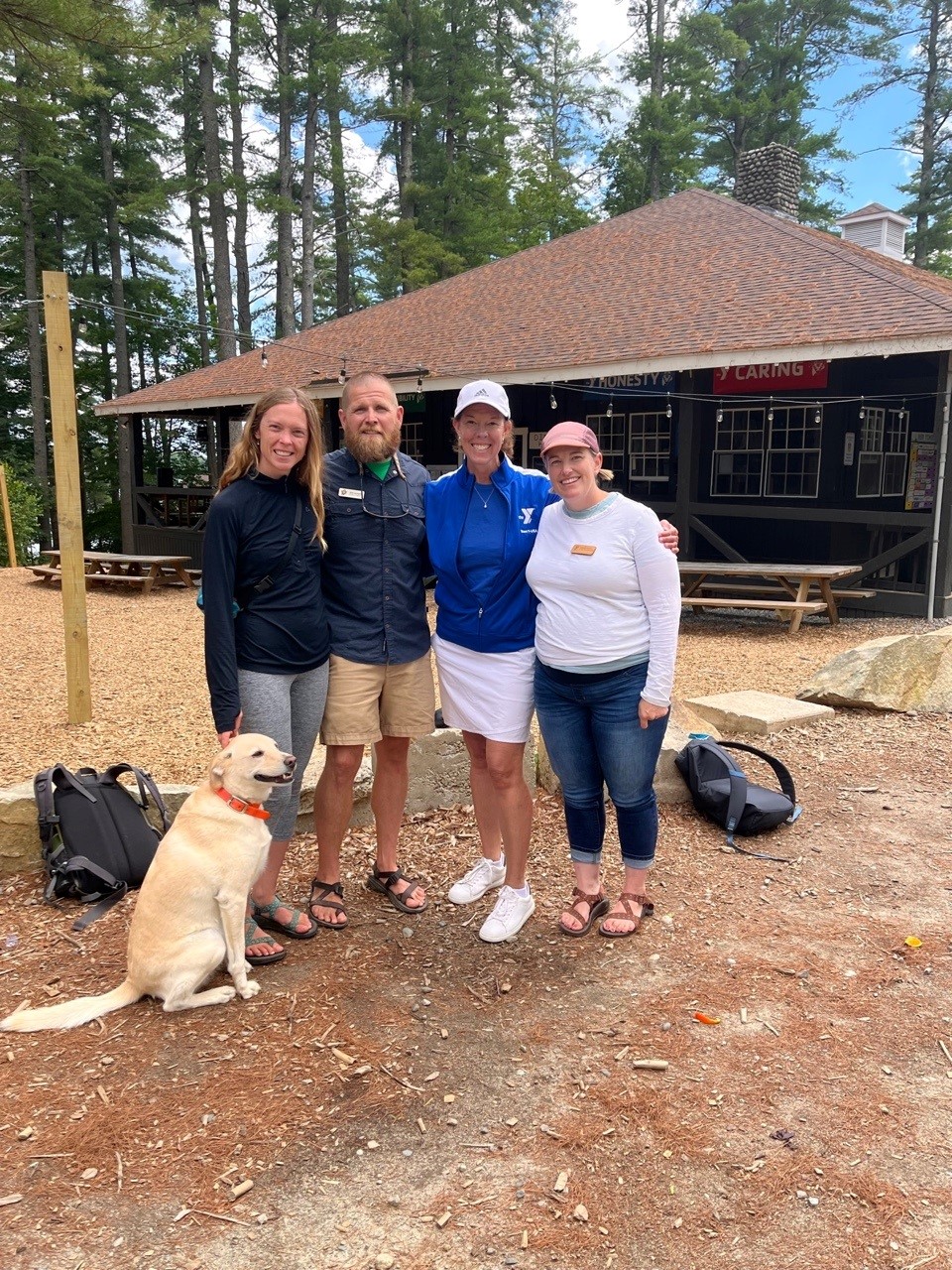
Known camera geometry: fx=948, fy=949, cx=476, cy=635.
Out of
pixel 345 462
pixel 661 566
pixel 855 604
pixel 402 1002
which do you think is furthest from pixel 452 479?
pixel 855 604

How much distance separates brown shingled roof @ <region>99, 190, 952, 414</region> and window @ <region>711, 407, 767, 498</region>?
1.93 m

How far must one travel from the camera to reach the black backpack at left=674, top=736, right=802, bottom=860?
465cm

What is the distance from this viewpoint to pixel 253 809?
305 centimetres

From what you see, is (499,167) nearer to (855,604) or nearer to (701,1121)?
(855,604)

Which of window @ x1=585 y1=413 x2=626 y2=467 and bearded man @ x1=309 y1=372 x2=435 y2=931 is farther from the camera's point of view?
window @ x1=585 y1=413 x2=626 y2=467

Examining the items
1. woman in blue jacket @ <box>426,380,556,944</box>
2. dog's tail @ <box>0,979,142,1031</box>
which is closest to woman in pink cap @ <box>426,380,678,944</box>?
woman in blue jacket @ <box>426,380,556,944</box>

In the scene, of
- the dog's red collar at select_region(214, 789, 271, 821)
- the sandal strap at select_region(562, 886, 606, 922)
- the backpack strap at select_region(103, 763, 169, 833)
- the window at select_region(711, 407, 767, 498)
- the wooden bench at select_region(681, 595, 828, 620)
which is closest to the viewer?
the dog's red collar at select_region(214, 789, 271, 821)

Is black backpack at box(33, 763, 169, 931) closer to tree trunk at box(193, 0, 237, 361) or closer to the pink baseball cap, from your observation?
the pink baseball cap

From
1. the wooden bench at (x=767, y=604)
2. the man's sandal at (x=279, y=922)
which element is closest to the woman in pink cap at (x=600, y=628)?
the man's sandal at (x=279, y=922)

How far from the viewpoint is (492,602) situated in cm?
345

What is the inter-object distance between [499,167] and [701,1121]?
3091 cm

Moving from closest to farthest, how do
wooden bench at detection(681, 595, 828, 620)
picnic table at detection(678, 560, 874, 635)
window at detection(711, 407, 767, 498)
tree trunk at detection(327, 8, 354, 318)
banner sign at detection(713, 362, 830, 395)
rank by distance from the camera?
wooden bench at detection(681, 595, 828, 620), picnic table at detection(678, 560, 874, 635), banner sign at detection(713, 362, 830, 395), window at detection(711, 407, 767, 498), tree trunk at detection(327, 8, 354, 318)

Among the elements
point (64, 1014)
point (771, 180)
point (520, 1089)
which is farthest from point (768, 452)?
point (64, 1014)

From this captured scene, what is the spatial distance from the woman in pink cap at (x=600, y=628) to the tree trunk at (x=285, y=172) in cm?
2485
